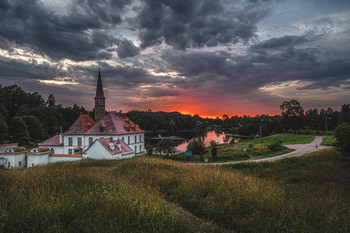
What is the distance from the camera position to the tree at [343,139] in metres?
20.8

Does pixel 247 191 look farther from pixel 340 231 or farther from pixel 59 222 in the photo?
pixel 59 222

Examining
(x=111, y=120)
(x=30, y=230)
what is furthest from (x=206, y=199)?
(x=111, y=120)

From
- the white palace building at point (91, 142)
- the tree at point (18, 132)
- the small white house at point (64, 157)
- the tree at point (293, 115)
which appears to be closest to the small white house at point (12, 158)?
the white palace building at point (91, 142)

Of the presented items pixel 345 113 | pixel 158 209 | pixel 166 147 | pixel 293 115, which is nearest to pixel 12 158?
pixel 166 147

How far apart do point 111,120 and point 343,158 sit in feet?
107

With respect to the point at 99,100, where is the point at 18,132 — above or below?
below

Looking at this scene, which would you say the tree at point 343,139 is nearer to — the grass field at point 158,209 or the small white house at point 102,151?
the grass field at point 158,209

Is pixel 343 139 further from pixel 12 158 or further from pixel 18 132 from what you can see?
pixel 18 132

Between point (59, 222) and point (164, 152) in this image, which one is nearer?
point (59, 222)

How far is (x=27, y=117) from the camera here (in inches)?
2244

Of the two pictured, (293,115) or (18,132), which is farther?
(293,115)

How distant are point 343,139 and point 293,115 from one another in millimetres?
52610

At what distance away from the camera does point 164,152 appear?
114 feet

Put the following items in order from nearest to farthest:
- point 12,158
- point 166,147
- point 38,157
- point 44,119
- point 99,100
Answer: point 38,157
point 12,158
point 166,147
point 99,100
point 44,119
